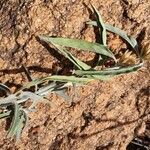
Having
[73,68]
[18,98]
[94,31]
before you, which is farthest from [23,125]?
[94,31]

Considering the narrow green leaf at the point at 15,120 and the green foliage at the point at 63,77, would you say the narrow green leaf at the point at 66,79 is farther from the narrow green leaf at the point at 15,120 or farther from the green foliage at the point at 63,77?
the narrow green leaf at the point at 15,120

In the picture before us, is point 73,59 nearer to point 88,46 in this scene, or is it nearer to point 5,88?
point 88,46

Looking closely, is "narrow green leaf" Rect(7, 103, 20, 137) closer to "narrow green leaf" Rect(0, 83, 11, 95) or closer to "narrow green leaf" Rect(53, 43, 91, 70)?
"narrow green leaf" Rect(0, 83, 11, 95)

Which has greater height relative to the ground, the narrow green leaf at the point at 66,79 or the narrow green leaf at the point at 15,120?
the narrow green leaf at the point at 66,79

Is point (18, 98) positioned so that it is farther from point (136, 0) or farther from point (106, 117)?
point (136, 0)

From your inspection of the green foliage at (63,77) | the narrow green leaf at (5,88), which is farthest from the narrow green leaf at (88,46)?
the narrow green leaf at (5,88)

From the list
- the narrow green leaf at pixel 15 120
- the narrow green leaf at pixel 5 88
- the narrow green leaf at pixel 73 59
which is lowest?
the narrow green leaf at pixel 15 120
